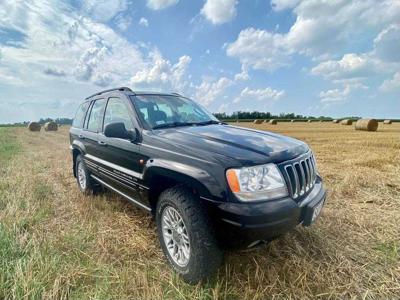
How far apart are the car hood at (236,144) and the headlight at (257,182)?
0.24ft

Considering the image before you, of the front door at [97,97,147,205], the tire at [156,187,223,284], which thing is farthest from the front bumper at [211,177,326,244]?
the front door at [97,97,147,205]

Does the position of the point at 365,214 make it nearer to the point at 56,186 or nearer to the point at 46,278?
the point at 46,278

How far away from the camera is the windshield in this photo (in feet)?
11.1

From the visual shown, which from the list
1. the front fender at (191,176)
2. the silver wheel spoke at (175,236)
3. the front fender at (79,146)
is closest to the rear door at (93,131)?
the front fender at (79,146)

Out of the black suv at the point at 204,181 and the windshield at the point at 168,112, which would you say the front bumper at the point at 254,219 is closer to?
the black suv at the point at 204,181

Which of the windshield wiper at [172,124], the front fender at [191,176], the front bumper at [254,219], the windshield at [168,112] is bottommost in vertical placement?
the front bumper at [254,219]

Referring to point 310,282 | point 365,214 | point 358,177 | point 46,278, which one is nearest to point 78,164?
point 46,278

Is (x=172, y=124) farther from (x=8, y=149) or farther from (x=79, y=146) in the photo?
(x=8, y=149)

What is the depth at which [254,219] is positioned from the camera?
216 centimetres

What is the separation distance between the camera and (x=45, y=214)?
4109mm

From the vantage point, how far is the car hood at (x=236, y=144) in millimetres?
2379

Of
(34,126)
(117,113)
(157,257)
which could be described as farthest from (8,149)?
(34,126)

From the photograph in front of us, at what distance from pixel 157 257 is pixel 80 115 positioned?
3.52 meters

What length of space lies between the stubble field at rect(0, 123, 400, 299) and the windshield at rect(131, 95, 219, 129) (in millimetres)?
1427
